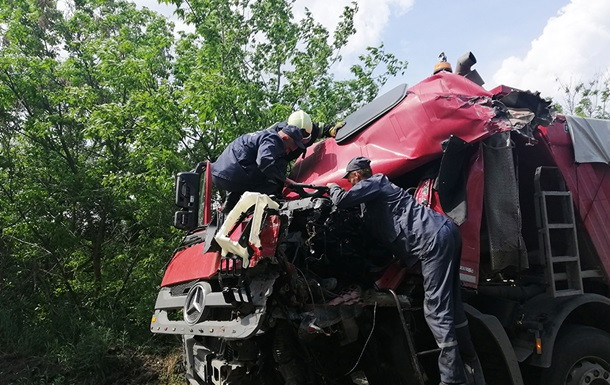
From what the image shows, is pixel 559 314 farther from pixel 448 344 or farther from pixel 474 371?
pixel 448 344

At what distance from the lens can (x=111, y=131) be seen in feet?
23.4

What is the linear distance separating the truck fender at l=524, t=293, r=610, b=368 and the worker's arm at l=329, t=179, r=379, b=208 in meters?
1.73

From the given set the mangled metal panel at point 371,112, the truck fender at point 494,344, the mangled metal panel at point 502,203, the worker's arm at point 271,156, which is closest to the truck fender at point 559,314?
the truck fender at point 494,344

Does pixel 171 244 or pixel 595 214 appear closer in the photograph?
pixel 595 214

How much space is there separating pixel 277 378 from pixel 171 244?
16.9 ft

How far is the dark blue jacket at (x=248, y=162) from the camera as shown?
3982 mm

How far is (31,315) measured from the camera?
325 inches

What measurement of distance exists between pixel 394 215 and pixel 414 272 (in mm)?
452

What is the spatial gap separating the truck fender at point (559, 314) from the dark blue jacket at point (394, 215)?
1332 millimetres

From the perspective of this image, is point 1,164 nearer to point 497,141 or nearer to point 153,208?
point 153,208

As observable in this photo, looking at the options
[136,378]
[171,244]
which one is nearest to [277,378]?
[136,378]

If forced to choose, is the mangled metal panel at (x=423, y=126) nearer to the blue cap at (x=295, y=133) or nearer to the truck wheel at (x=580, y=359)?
the blue cap at (x=295, y=133)

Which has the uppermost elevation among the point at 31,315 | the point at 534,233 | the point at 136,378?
the point at 534,233

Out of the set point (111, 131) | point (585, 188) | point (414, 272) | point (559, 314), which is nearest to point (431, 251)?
point (414, 272)
